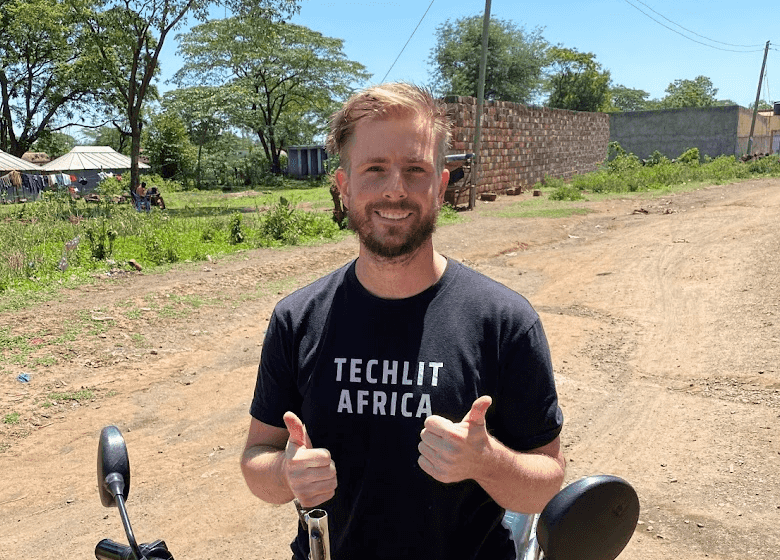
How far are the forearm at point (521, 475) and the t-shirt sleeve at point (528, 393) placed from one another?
5cm

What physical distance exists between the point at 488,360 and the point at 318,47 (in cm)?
4076

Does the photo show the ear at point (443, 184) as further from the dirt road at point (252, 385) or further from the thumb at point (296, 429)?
the dirt road at point (252, 385)

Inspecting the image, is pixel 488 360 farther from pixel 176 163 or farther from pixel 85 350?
pixel 176 163

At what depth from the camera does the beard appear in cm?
182

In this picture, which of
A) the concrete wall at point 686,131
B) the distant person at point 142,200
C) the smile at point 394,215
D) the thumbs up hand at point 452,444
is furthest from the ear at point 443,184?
the concrete wall at point 686,131

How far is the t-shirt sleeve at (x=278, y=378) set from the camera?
1898mm

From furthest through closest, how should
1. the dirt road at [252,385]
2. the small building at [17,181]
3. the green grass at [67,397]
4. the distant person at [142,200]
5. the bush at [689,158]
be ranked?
the bush at [689,158] < the small building at [17,181] < the distant person at [142,200] < the green grass at [67,397] < the dirt road at [252,385]

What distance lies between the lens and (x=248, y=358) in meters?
6.98

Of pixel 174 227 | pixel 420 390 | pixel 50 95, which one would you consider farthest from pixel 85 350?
pixel 50 95

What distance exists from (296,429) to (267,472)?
40 centimetres

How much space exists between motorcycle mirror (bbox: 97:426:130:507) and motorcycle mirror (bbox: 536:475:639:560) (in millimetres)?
984

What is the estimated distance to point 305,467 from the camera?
1.49 metres

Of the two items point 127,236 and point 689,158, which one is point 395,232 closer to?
point 127,236

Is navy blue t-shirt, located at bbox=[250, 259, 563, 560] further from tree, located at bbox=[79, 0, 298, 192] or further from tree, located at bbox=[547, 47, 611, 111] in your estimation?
tree, located at bbox=[547, 47, 611, 111]
